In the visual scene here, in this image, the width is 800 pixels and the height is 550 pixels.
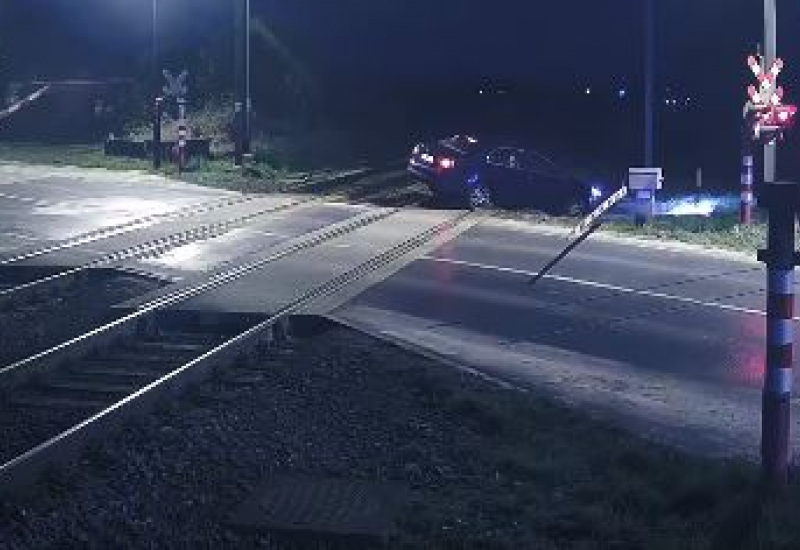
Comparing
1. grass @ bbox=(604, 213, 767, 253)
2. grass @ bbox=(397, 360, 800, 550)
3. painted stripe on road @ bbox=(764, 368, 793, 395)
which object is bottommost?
grass @ bbox=(397, 360, 800, 550)

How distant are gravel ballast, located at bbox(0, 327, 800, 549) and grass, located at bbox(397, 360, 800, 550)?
14 mm

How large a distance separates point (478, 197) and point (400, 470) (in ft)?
62.8

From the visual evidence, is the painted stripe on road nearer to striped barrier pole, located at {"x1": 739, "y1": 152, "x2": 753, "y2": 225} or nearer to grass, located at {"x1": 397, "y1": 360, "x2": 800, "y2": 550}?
grass, located at {"x1": 397, "y1": 360, "x2": 800, "y2": 550}

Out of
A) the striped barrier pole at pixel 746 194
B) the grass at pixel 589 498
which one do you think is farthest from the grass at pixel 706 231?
the grass at pixel 589 498

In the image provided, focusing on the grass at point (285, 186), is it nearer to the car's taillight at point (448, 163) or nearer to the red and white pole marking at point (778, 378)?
the car's taillight at point (448, 163)

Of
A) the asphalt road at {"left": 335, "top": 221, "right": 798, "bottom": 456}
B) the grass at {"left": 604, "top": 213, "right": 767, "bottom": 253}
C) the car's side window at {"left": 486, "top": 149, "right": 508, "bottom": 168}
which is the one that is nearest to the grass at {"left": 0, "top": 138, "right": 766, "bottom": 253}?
the grass at {"left": 604, "top": 213, "right": 767, "bottom": 253}

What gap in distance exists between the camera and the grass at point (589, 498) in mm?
7043

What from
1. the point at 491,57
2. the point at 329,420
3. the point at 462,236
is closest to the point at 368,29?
the point at 491,57

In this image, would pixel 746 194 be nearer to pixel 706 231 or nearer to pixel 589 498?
pixel 706 231

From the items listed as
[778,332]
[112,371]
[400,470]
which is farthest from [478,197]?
[778,332]

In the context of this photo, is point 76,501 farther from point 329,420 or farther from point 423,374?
point 423,374

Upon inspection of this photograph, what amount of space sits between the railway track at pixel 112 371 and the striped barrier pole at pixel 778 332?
4.45 meters

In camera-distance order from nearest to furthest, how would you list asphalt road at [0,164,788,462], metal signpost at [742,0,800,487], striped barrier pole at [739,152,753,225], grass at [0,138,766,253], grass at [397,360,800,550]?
grass at [397,360,800,550] → metal signpost at [742,0,800,487] → asphalt road at [0,164,788,462] → grass at [0,138,766,253] → striped barrier pole at [739,152,753,225]

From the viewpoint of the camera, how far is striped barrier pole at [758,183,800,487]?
7695 millimetres
